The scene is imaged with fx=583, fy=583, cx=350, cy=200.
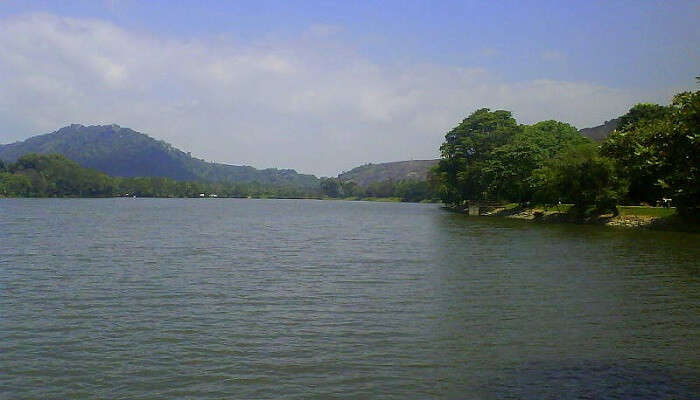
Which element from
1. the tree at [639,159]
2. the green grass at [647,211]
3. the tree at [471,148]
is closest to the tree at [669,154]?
the tree at [639,159]

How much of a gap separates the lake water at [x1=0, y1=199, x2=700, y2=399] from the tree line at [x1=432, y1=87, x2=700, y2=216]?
25835 millimetres

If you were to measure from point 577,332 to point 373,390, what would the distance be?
8430 mm

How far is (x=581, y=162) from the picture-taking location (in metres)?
76.2

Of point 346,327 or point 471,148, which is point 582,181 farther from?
point 346,327

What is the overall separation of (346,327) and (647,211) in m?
62.3

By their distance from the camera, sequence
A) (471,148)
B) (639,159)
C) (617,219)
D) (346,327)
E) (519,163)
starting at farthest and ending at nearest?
(471,148)
(519,163)
(617,219)
(639,159)
(346,327)

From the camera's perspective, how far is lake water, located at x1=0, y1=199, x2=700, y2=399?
13.2 m

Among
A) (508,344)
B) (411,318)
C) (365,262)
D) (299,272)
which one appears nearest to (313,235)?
(365,262)

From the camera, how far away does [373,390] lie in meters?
12.7

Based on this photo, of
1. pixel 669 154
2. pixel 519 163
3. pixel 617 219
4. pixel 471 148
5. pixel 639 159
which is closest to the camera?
pixel 669 154

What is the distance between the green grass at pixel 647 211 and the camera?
66.3 m

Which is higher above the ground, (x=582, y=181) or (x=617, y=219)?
(x=582, y=181)

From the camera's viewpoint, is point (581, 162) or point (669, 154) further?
point (581, 162)

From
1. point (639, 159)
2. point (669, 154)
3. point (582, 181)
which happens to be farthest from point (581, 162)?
point (669, 154)
